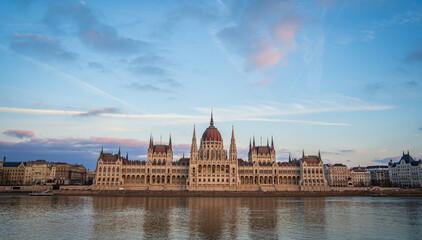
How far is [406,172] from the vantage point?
498 feet

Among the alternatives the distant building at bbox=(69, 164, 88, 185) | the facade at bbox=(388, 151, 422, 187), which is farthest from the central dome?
the facade at bbox=(388, 151, 422, 187)

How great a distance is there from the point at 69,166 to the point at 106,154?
1731 inches

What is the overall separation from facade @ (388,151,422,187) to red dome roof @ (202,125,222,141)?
83012mm

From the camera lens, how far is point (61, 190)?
110 metres

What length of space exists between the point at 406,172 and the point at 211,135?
9336 centimetres

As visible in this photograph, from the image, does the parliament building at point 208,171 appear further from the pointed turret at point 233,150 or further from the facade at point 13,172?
the facade at point 13,172

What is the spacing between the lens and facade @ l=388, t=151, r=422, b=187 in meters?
145

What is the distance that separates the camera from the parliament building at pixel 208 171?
409 ft

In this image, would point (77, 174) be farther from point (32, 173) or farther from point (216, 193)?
point (216, 193)

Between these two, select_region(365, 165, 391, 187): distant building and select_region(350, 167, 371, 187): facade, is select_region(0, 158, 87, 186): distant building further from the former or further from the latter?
select_region(365, 165, 391, 187): distant building

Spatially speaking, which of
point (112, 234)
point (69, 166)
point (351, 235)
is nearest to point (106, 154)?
point (69, 166)

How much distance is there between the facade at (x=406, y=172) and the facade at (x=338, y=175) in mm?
20770

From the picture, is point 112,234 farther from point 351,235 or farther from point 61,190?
point 61,190

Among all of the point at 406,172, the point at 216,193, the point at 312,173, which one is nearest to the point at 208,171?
the point at 216,193
